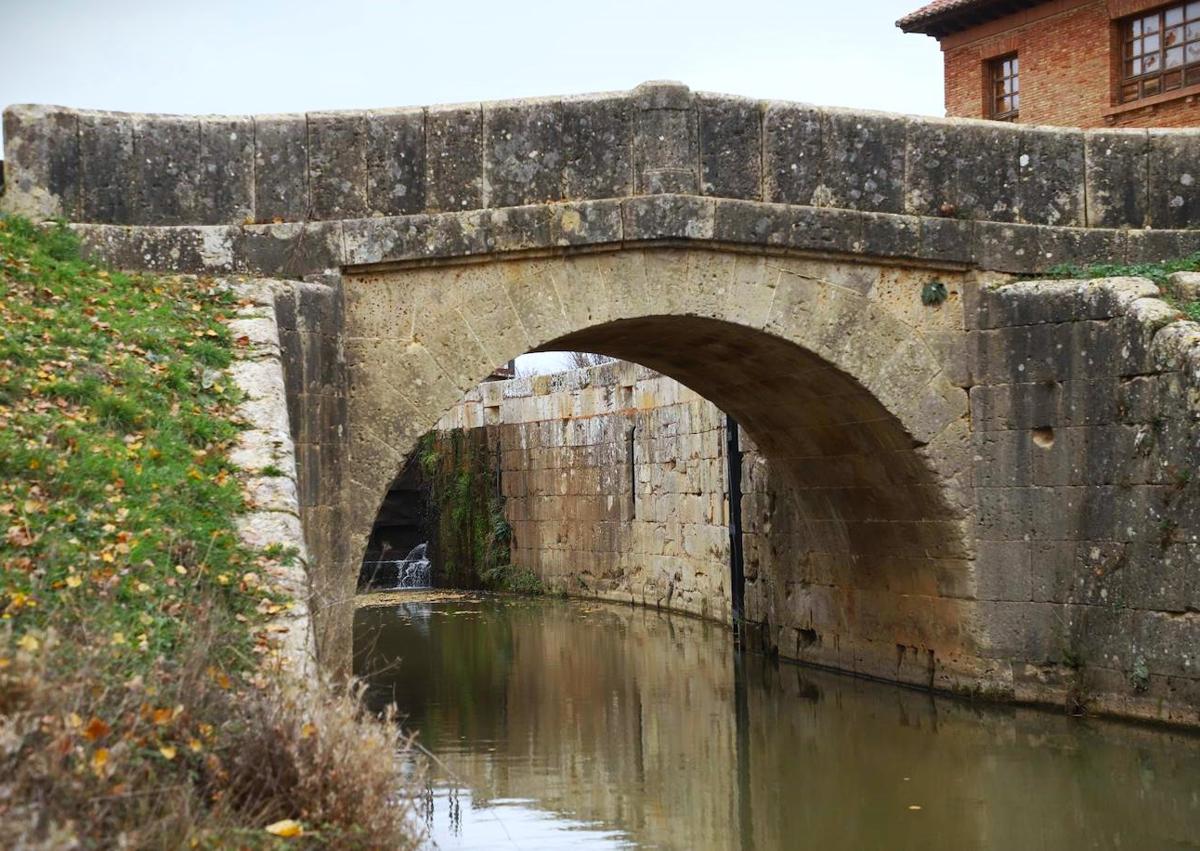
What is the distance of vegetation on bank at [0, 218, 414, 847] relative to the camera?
348 cm

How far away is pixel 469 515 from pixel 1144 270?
1346 centimetres

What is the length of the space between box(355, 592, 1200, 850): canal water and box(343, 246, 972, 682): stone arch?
2.28 feet

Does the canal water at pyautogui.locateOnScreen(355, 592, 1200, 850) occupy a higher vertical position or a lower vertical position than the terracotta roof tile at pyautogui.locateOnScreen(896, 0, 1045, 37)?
lower

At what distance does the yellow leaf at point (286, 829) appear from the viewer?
12.4 feet

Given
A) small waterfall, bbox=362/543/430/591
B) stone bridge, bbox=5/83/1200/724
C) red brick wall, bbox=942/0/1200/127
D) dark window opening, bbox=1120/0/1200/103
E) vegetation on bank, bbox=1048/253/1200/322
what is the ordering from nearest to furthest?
stone bridge, bbox=5/83/1200/724 < vegetation on bank, bbox=1048/253/1200/322 < dark window opening, bbox=1120/0/1200/103 < red brick wall, bbox=942/0/1200/127 < small waterfall, bbox=362/543/430/591

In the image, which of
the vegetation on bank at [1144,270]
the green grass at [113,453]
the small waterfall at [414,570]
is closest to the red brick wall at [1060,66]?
the vegetation on bank at [1144,270]

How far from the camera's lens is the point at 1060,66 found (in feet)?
63.3

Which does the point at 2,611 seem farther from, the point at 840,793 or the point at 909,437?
the point at 909,437

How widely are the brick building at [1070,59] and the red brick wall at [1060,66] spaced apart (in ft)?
0.04

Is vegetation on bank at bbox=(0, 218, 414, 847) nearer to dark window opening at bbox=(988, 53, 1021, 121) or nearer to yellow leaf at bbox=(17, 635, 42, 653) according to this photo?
yellow leaf at bbox=(17, 635, 42, 653)

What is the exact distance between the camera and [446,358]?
8711 mm

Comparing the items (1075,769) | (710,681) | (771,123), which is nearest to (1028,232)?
(771,123)

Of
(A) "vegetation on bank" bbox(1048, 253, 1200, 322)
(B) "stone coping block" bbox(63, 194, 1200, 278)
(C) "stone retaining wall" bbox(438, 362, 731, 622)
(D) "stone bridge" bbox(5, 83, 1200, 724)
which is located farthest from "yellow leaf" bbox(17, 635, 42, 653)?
(C) "stone retaining wall" bbox(438, 362, 731, 622)

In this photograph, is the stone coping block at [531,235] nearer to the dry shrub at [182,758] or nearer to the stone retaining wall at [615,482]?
the dry shrub at [182,758]
